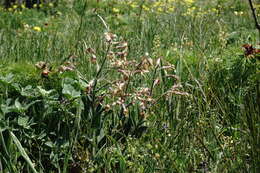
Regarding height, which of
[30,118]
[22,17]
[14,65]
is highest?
[14,65]

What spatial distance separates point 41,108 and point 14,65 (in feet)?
1.54

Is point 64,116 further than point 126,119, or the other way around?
point 126,119

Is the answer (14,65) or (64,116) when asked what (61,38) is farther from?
(64,116)

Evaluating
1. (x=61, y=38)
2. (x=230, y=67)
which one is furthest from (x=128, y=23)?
(x=230, y=67)

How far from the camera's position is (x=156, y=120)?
95.0 inches

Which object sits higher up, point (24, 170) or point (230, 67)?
point (230, 67)

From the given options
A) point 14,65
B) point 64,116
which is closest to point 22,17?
point 14,65

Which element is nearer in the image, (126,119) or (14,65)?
(126,119)

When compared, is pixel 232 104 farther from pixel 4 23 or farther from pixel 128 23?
pixel 4 23

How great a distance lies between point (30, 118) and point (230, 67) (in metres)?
1.44

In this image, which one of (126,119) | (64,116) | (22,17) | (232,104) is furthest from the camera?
(22,17)

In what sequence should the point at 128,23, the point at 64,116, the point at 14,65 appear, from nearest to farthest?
the point at 64,116 → the point at 14,65 → the point at 128,23

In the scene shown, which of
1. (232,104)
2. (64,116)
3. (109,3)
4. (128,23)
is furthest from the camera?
(109,3)

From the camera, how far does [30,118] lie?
216 cm
